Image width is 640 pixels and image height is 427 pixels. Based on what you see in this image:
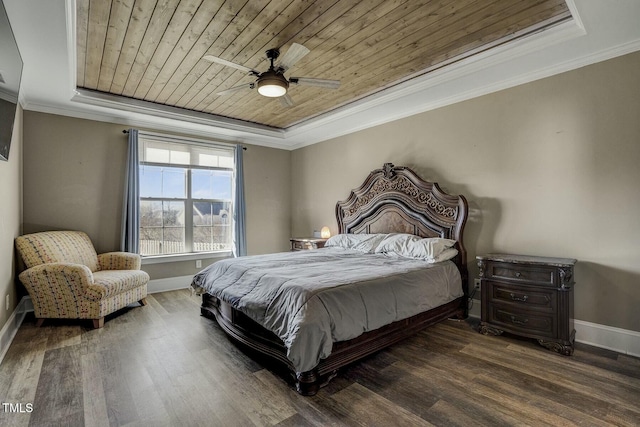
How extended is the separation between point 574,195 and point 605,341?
1.33 meters

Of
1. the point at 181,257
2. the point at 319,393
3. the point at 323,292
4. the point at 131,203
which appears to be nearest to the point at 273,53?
the point at 323,292

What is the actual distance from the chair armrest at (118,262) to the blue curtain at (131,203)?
0.89 feet

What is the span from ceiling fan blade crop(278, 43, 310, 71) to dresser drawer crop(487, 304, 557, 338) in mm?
2944

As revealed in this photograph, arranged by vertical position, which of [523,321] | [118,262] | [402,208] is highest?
[402,208]

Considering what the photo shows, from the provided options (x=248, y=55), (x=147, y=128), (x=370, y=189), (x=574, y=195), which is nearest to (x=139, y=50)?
(x=248, y=55)

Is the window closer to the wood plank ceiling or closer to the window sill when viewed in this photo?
the window sill

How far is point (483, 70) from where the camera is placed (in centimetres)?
315

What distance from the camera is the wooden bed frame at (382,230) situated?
2.27 metres

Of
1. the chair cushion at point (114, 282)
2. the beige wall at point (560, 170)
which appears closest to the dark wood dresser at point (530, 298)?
the beige wall at point (560, 170)

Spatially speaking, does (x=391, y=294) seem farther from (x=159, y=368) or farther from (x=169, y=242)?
(x=169, y=242)

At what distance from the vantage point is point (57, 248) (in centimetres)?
366

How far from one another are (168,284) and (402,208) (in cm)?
378

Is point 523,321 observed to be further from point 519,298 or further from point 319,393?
point 319,393

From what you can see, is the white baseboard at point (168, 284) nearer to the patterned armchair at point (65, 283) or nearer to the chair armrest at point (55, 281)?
the patterned armchair at point (65, 283)
